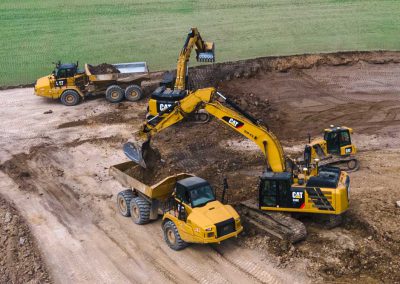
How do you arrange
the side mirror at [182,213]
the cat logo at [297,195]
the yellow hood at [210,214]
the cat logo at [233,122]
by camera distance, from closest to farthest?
the yellow hood at [210,214]
the side mirror at [182,213]
the cat logo at [297,195]
the cat logo at [233,122]

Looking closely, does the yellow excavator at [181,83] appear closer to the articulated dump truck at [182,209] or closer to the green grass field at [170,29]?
the green grass field at [170,29]

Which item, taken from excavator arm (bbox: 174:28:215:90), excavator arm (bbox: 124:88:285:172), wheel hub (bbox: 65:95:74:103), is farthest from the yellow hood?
wheel hub (bbox: 65:95:74:103)

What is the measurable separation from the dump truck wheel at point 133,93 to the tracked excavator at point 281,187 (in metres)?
12.2

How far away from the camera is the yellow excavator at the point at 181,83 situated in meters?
27.3

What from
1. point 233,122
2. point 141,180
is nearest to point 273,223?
point 233,122

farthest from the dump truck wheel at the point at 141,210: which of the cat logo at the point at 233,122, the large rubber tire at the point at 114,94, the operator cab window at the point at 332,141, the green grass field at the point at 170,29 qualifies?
the green grass field at the point at 170,29

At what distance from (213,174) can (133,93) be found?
440 inches

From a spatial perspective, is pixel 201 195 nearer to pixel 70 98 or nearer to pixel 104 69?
pixel 70 98

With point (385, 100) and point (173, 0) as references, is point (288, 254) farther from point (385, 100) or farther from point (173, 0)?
point (173, 0)

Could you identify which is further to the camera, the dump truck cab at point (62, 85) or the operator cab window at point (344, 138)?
the dump truck cab at point (62, 85)

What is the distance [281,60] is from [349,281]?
2208cm

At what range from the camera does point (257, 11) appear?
48.0 m

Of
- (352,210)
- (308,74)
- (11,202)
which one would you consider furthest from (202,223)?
(308,74)

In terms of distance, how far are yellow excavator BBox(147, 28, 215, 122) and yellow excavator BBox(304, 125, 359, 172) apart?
6923mm
